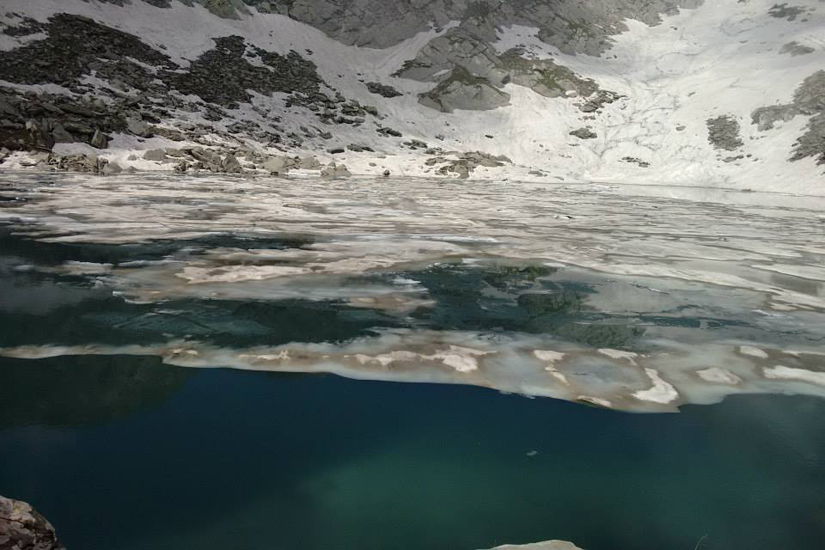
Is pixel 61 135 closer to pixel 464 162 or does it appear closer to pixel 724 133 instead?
pixel 464 162

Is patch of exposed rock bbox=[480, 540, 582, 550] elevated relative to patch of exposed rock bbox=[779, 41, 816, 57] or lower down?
elevated

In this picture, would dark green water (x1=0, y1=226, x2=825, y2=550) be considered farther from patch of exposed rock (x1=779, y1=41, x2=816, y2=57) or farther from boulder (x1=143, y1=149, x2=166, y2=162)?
patch of exposed rock (x1=779, y1=41, x2=816, y2=57)

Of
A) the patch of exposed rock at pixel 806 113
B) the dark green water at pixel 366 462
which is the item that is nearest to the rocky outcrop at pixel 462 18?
the patch of exposed rock at pixel 806 113

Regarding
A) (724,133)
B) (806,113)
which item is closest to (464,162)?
(724,133)

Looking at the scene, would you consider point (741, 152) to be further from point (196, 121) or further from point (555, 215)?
point (196, 121)

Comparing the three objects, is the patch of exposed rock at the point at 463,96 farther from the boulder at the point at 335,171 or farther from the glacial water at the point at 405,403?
the glacial water at the point at 405,403

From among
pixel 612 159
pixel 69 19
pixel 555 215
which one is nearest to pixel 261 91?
pixel 69 19

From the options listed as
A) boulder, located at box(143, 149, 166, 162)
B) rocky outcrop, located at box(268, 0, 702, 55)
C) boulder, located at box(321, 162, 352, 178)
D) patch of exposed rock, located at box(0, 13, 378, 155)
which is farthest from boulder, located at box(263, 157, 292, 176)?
rocky outcrop, located at box(268, 0, 702, 55)
